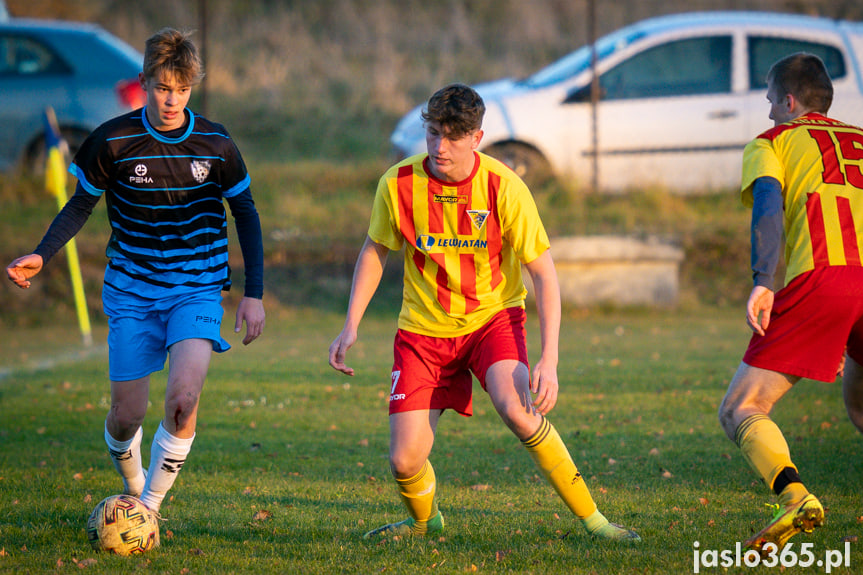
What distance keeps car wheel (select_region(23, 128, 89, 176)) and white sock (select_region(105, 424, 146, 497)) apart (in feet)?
33.1

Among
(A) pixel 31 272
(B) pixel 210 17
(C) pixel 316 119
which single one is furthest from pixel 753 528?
(B) pixel 210 17

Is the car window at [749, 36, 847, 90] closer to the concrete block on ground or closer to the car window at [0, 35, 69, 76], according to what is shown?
the concrete block on ground

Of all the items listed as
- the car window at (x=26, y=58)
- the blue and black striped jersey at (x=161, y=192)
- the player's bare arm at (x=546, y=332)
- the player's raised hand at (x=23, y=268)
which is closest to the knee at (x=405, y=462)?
the player's bare arm at (x=546, y=332)

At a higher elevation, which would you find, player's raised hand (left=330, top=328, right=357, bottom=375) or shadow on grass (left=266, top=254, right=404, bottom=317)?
player's raised hand (left=330, top=328, right=357, bottom=375)

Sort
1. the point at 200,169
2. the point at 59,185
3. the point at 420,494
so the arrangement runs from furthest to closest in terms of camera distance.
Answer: the point at 59,185 < the point at 200,169 < the point at 420,494

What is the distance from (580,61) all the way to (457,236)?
1003 cm

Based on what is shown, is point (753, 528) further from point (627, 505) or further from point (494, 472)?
point (494, 472)

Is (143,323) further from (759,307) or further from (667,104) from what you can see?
(667,104)

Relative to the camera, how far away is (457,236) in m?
4.23

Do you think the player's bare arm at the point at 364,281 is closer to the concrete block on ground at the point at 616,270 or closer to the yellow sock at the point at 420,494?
the yellow sock at the point at 420,494

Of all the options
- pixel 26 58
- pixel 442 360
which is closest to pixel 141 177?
pixel 442 360

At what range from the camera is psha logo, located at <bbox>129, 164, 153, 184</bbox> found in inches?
173

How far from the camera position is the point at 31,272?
13.9 ft

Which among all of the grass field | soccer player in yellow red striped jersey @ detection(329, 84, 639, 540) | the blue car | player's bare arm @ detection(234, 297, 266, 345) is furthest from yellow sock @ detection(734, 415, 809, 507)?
the blue car
